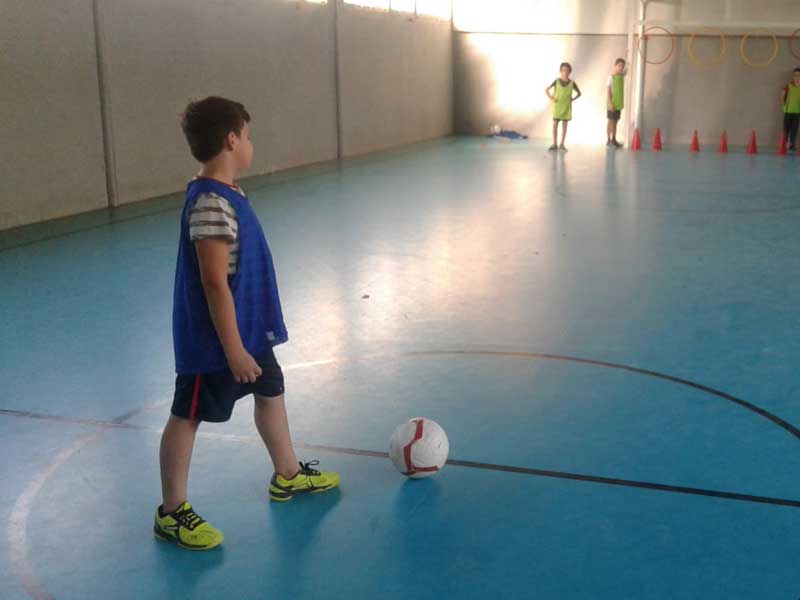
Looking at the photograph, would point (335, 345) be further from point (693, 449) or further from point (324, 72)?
point (324, 72)

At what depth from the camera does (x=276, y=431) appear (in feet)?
9.16

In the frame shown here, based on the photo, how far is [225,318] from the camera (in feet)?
7.78

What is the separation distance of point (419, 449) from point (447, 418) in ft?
1.95

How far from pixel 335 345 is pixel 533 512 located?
6.25 feet

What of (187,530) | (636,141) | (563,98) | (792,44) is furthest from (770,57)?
(187,530)

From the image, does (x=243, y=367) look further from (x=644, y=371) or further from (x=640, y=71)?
(x=640, y=71)

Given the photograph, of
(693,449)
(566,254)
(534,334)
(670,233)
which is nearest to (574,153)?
(670,233)

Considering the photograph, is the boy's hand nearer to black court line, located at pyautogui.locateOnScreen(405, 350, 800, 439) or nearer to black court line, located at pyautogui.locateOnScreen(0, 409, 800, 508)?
black court line, located at pyautogui.locateOnScreen(0, 409, 800, 508)

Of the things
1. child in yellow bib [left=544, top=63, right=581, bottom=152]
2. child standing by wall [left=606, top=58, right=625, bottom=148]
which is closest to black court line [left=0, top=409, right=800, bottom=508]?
child in yellow bib [left=544, top=63, right=581, bottom=152]

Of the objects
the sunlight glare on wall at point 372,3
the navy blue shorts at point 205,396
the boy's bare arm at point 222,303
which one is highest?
the sunlight glare on wall at point 372,3

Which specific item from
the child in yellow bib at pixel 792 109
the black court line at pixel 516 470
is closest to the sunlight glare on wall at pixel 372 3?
the child in yellow bib at pixel 792 109

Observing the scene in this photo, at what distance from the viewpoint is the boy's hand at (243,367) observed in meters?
2.41

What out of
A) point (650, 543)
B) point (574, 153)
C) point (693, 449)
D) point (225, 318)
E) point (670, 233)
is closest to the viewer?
point (225, 318)

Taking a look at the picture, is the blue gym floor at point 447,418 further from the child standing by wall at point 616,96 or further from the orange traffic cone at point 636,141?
the child standing by wall at point 616,96
